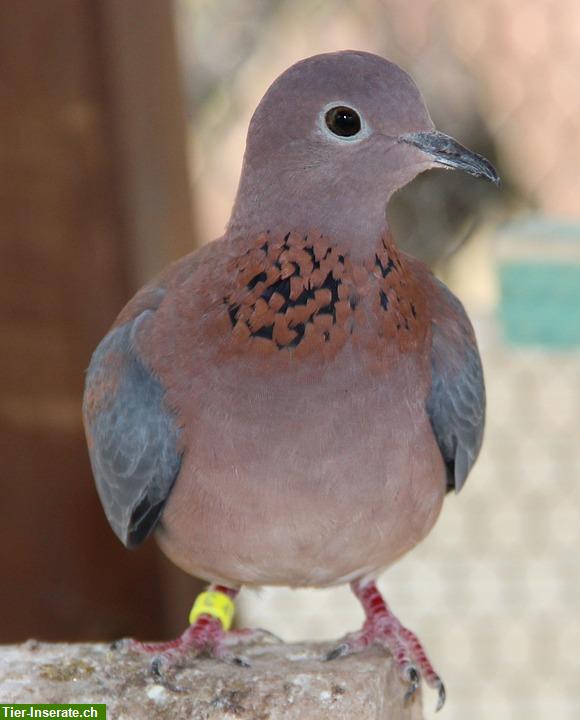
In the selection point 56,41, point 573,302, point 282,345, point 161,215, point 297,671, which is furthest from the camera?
point 573,302

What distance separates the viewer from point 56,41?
341 centimetres

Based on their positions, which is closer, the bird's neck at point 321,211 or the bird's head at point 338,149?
the bird's head at point 338,149

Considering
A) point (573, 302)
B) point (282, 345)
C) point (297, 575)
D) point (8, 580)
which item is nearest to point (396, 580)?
point (573, 302)

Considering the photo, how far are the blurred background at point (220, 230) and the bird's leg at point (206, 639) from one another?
56 centimetres

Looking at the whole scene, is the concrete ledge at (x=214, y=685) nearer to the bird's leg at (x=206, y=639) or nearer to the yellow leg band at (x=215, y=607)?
the bird's leg at (x=206, y=639)

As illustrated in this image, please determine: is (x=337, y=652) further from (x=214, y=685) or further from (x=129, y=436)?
(x=129, y=436)

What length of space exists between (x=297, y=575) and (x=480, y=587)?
270 centimetres

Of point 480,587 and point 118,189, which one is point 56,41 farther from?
point 480,587

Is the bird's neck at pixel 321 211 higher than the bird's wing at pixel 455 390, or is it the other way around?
the bird's neck at pixel 321 211

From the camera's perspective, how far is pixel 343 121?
7.45 feet

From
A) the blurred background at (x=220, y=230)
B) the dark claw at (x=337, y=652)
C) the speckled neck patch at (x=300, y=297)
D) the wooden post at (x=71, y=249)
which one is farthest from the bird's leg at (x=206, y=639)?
the wooden post at (x=71, y=249)

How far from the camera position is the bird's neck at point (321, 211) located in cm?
234

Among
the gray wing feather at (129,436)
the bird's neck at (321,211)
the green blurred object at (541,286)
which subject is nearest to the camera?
the bird's neck at (321,211)

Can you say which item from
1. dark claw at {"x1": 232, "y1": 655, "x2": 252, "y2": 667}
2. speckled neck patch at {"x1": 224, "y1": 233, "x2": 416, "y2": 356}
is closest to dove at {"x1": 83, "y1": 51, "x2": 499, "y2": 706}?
speckled neck patch at {"x1": 224, "y1": 233, "x2": 416, "y2": 356}
